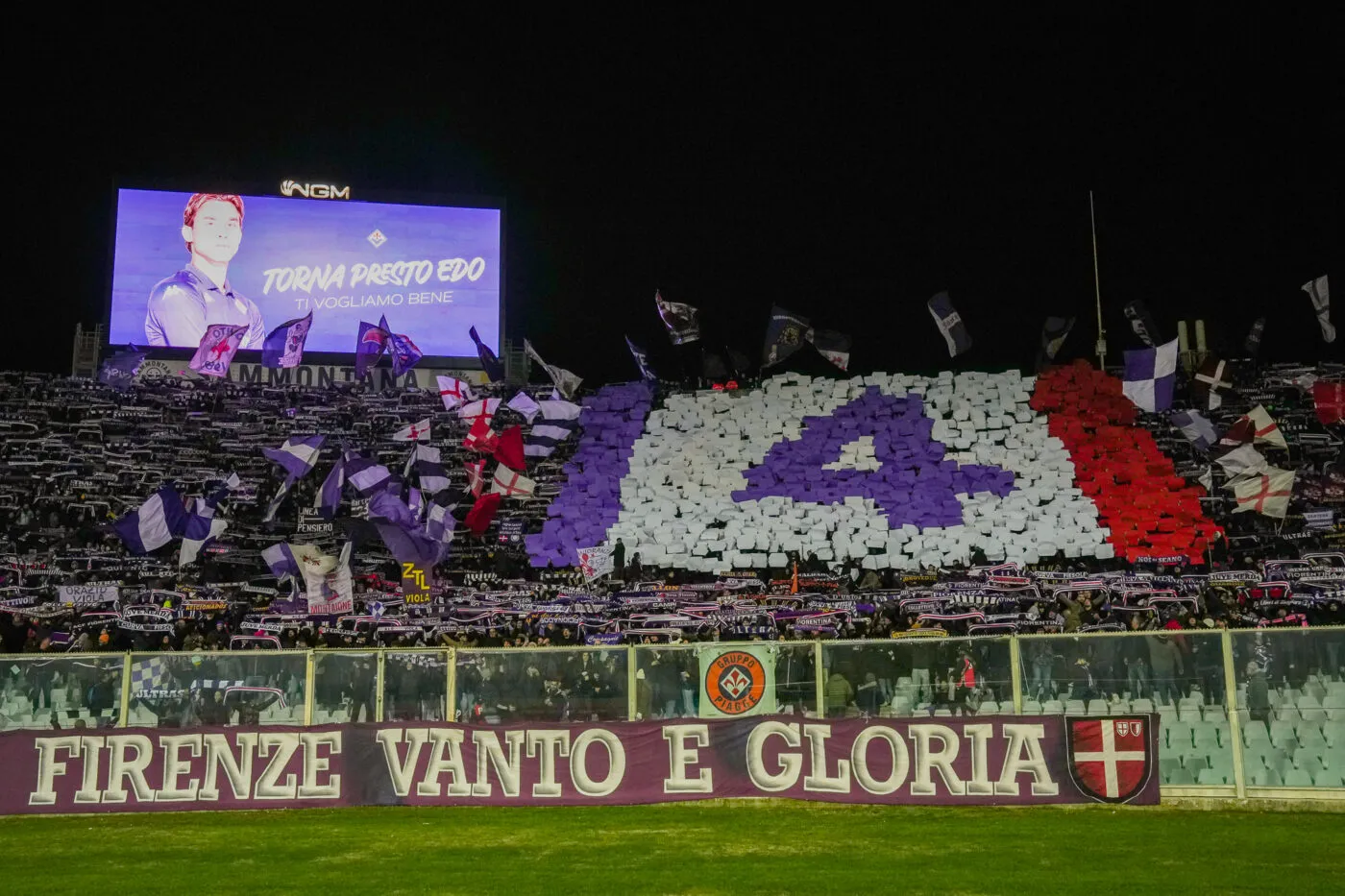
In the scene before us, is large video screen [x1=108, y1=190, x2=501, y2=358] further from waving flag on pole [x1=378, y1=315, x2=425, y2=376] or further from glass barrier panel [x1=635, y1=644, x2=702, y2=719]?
glass barrier panel [x1=635, y1=644, x2=702, y2=719]

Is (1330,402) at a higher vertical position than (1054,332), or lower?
lower

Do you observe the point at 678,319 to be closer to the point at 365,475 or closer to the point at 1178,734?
the point at 365,475

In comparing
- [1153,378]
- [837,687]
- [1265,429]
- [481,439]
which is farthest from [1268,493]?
[481,439]

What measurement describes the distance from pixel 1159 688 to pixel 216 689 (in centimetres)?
1220

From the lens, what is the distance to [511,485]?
1191 inches

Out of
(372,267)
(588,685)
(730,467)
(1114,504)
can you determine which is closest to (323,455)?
(372,267)

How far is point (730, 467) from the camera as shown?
31859mm

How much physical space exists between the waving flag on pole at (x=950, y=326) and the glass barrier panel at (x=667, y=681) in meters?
21.6

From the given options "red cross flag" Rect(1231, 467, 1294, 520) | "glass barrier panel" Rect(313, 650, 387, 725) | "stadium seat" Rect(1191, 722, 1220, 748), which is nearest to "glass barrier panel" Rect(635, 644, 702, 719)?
"glass barrier panel" Rect(313, 650, 387, 725)

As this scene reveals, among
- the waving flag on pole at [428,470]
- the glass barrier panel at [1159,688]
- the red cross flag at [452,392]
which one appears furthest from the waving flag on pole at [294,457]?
the glass barrier panel at [1159,688]

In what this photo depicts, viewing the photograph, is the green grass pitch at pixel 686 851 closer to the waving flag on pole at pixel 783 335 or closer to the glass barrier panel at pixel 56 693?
the glass barrier panel at pixel 56 693

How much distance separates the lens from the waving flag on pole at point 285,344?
34.0 meters

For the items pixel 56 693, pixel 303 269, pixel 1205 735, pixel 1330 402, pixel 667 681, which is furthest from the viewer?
pixel 303 269

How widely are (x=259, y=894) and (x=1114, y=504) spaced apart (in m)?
23.5
